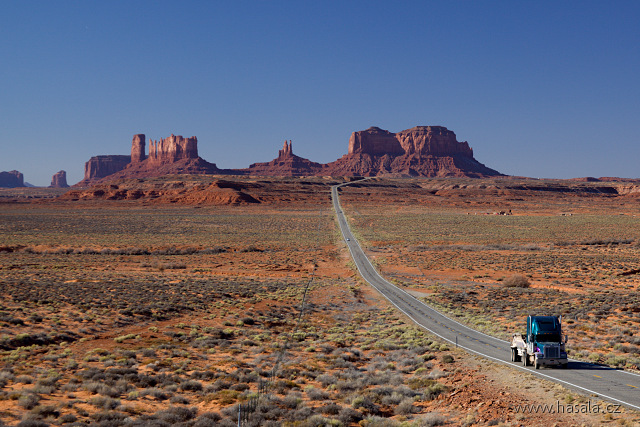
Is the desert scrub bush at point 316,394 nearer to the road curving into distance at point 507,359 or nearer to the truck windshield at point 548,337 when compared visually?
the road curving into distance at point 507,359

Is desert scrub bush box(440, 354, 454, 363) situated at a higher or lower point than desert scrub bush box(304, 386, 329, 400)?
higher

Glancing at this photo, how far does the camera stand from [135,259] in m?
53.2

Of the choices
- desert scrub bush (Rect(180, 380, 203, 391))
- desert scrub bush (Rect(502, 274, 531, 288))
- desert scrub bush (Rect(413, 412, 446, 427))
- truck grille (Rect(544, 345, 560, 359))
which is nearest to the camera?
desert scrub bush (Rect(413, 412, 446, 427))

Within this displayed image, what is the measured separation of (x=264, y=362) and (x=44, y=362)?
8.11 metres

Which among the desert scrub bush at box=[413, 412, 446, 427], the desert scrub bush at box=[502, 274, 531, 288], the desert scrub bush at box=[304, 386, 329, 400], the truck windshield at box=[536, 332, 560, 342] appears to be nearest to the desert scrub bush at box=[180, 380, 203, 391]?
the desert scrub bush at box=[304, 386, 329, 400]

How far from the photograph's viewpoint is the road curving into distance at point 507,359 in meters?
13.0

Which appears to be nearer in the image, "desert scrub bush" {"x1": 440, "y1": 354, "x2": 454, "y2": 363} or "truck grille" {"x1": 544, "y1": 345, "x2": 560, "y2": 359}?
"truck grille" {"x1": 544, "y1": 345, "x2": 560, "y2": 359}

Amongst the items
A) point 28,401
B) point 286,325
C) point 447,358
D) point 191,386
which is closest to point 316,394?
point 191,386

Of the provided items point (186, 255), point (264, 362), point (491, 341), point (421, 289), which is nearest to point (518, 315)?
A: point (491, 341)

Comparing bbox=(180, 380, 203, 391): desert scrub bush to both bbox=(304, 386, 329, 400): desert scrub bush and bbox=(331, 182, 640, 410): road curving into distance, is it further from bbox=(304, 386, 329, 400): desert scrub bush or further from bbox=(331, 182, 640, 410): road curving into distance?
bbox=(331, 182, 640, 410): road curving into distance

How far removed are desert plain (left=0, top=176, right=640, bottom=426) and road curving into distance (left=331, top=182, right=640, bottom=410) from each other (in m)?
0.69

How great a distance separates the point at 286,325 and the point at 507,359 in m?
12.5

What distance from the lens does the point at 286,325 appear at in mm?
26297

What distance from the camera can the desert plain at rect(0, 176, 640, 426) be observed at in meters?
13.3
